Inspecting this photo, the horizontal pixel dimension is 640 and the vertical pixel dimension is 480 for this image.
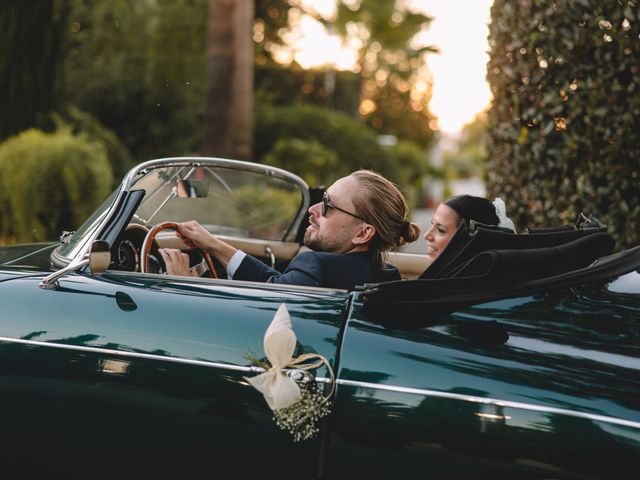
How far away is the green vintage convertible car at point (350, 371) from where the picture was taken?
1.84 meters

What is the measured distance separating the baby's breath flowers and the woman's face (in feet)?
5.21

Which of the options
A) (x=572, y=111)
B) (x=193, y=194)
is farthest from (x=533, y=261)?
(x=572, y=111)

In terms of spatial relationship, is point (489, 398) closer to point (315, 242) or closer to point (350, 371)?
point (350, 371)

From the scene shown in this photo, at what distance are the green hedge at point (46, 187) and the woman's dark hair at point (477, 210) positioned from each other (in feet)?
14.6

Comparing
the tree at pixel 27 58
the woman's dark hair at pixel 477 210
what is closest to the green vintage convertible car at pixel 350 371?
the woman's dark hair at pixel 477 210

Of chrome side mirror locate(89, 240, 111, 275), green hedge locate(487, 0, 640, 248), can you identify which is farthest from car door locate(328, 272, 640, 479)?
green hedge locate(487, 0, 640, 248)

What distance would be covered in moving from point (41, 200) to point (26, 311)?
16.0 ft

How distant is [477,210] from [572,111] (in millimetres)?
1502

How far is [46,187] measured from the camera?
6.82 m

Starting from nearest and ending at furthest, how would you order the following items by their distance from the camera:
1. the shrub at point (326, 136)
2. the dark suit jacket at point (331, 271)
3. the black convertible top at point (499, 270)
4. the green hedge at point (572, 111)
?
the black convertible top at point (499, 270) < the dark suit jacket at point (331, 271) < the green hedge at point (572, 111) < the shrub at point (326, 136)

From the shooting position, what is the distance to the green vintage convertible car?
1841 millimetres

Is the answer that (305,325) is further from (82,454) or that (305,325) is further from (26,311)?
(26,311)

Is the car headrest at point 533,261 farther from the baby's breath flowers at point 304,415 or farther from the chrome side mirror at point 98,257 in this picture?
the chrome side mirror at point 98,257

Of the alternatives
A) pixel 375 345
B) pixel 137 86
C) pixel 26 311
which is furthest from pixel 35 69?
pixel 375 345
